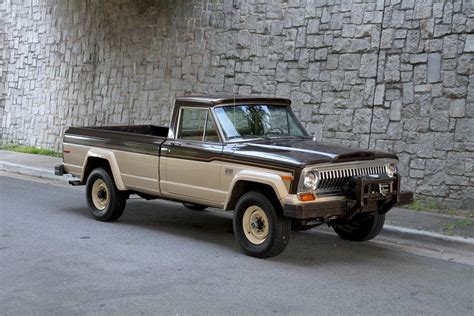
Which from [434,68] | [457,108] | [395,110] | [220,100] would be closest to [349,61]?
[395,110]

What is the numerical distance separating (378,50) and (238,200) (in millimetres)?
5238

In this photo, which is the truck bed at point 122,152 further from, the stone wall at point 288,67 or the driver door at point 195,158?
the stone wall at point 288,67

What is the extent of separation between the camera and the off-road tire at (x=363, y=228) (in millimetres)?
8336

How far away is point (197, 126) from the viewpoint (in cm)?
860

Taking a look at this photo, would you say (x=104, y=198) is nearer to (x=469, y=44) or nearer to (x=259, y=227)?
(x=259, y=227)

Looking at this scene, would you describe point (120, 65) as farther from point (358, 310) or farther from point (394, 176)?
point (358, 310)

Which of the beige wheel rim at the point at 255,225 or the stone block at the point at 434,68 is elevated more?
the stone block at the point at 434,68

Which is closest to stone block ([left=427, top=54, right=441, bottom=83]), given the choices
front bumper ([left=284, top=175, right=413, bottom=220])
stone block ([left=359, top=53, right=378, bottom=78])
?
stone block ([left=359, top=53, right=378, bottom=78])

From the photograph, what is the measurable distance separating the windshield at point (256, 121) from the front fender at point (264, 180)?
0.70m

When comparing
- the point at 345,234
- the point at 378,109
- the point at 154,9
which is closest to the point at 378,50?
the point at 378,109

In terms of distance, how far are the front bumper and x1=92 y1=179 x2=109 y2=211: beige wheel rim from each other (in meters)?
3.64

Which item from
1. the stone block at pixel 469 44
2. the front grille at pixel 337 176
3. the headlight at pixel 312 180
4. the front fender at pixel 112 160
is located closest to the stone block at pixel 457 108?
the stone block at pixel 469 44

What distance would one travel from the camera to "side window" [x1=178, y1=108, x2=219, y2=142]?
8383mm

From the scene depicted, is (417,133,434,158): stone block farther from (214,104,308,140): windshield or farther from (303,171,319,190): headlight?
(303,171,319,190): headlight
